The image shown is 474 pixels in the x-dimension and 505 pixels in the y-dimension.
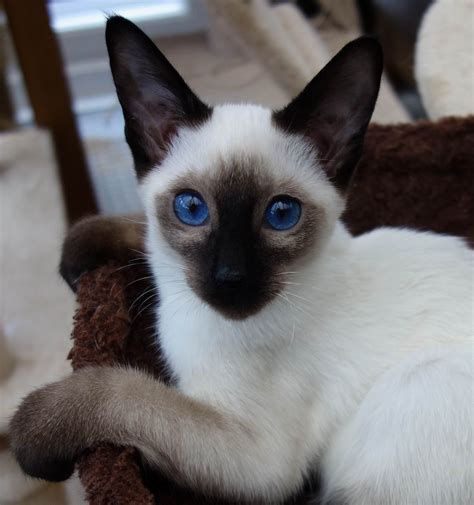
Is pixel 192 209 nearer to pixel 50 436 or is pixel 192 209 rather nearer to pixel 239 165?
pixel 239 165

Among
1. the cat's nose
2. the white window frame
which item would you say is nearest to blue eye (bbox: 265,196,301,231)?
the cat's nose

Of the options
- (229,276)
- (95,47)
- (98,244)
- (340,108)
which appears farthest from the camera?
(95,47)

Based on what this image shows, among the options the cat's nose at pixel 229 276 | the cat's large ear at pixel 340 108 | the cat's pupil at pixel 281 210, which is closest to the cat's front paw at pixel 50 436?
the cat's nose at pixel 229 276

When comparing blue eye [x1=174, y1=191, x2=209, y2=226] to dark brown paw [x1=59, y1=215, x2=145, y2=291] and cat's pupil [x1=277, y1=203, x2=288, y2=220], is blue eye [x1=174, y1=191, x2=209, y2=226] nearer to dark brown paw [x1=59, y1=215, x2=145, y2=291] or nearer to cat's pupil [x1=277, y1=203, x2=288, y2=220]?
cat's pupil [x1=277, y1=203, x2=288, y2=220]

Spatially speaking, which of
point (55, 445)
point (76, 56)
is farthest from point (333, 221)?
point (76, 56)

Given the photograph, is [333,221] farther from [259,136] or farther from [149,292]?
[149,292]

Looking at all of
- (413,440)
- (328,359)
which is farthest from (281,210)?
(413,440)

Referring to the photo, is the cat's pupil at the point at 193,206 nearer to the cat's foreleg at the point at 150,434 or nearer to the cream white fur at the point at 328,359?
the cream white fur at the point at 328,359
